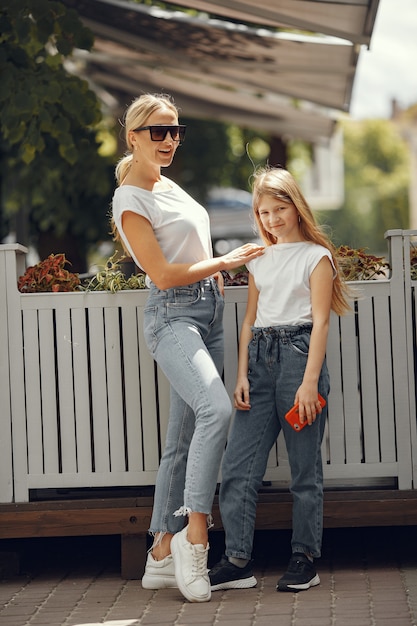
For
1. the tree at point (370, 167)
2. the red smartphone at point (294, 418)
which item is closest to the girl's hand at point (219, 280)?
the red smartphone at point (294, 418)

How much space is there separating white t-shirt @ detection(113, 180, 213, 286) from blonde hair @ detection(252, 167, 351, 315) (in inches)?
11.6

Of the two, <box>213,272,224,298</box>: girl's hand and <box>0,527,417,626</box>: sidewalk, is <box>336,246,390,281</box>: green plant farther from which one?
<box>0,527,417,626</box>: sidewalk

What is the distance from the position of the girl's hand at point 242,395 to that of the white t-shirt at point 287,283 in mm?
262

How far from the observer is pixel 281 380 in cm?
470

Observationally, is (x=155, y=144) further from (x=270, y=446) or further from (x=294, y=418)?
(x=270, y=446)

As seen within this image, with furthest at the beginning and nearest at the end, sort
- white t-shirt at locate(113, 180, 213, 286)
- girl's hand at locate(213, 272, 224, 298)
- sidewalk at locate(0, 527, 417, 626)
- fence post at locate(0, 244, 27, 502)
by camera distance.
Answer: fence post at locate(0, 244, 27, 502) → girl's hand at locate(213, 272, 224, 298) → white t-shirt at locate(113, 180, 213, 286) → sidewalk at locate(0, 527, 417, 626)

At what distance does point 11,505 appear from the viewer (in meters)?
5.16

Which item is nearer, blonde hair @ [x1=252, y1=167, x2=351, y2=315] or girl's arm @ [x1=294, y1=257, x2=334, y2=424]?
girl's arm @ [x1=294, y1=257, x2=334, y2=424]

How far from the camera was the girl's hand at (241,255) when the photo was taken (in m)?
4.65

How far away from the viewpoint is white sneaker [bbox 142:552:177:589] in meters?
4.78

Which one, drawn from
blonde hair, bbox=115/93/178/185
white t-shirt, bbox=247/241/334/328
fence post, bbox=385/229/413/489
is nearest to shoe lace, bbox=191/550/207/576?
white t-shirt, bbox=247/241/334/328

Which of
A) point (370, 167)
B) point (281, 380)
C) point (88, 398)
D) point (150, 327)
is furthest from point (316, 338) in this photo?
point (370, 167)

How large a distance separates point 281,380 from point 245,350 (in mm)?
219

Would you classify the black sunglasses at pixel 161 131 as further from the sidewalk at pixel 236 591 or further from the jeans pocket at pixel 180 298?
the sidewalk at pixel 236 591
